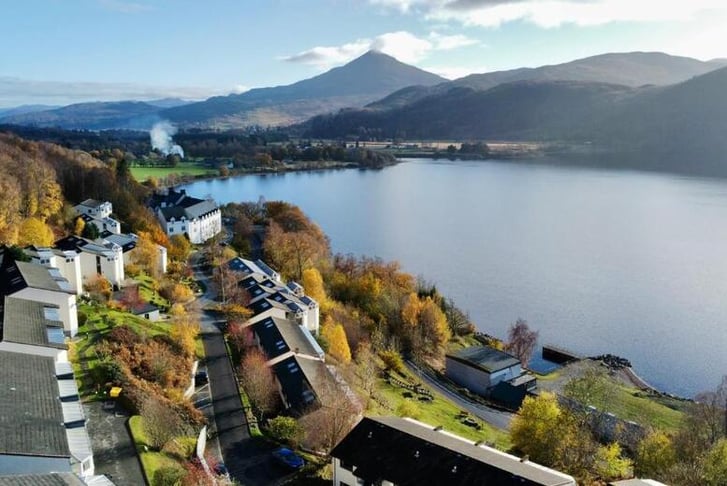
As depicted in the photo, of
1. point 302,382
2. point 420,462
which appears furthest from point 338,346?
point 420,462

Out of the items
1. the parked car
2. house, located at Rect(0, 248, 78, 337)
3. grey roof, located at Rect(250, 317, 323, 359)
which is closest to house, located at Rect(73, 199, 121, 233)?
house, located at Rect(0, 248, 78, 337)

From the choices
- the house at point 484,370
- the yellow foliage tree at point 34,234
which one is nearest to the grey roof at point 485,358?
the house at point 484,370

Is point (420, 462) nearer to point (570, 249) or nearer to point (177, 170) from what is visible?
point (570, 249)

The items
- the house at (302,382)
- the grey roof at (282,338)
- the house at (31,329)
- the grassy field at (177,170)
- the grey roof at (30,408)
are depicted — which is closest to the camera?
the grey roof at (30,408)

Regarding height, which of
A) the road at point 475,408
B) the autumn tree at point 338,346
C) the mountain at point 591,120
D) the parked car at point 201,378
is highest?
the mountain at point 591,120

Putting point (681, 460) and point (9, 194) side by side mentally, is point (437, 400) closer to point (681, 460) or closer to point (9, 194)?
point (681, 460)

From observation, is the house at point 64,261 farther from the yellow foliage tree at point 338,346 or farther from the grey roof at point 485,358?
the grey roof at point 485,358

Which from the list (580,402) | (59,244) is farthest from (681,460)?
(59,244)
